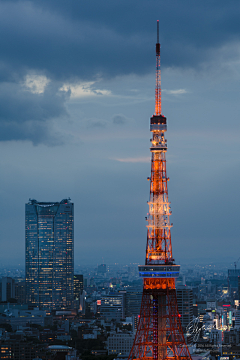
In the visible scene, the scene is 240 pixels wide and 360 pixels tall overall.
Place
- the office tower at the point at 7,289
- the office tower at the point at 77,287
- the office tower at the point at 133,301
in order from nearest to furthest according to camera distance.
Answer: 1. the office tower at the point at 133,301
2. the office tower at the point at 77,287
3. the office tower at the point at 7,289

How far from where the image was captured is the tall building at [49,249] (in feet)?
392

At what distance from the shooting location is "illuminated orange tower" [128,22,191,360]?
32744mm

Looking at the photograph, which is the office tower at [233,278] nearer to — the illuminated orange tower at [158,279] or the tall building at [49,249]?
the tall building at [49,249]

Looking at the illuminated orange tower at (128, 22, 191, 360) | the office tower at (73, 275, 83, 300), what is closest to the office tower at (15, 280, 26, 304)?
the office tower at (73, 275, 83, 300)

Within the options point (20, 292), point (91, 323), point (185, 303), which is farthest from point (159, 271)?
point (20, 292)

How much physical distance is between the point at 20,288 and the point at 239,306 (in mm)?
38024

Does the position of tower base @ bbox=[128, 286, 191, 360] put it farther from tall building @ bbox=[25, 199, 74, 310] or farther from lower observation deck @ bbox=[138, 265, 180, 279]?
tall building @ bbox=[25, 199, 74, 310]

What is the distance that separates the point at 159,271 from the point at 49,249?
91289mm

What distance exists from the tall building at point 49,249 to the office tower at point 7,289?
17.9 ft

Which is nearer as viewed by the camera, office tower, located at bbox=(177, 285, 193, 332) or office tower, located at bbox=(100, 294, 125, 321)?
office tower, located at bbox=(177, 285, 193, 332)

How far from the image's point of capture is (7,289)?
12669 centimetres

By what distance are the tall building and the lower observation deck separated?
3423 inches

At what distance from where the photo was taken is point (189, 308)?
87.7 metres

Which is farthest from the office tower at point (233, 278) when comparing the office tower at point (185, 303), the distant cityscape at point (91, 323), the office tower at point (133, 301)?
the office tower at point (185, 303)
